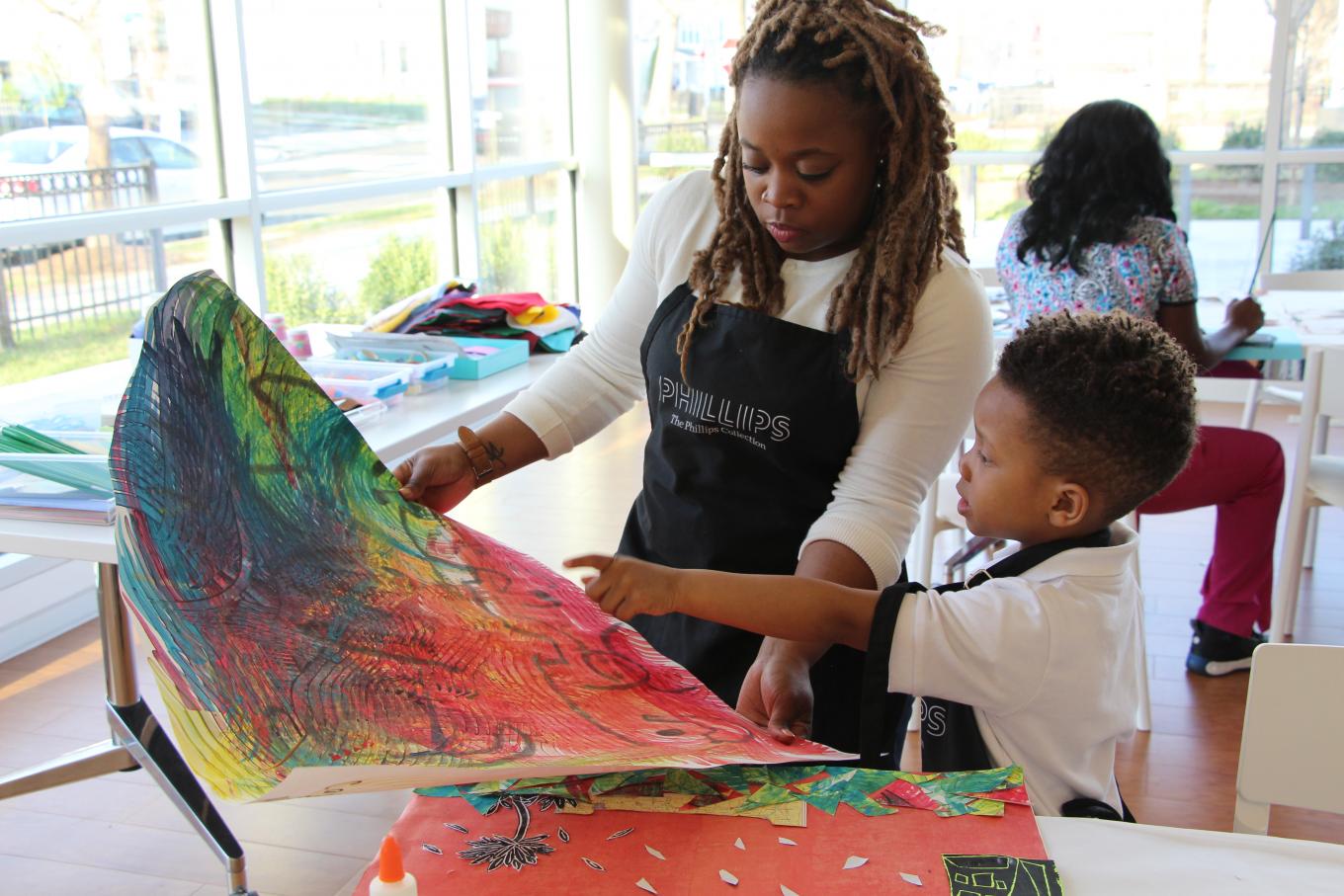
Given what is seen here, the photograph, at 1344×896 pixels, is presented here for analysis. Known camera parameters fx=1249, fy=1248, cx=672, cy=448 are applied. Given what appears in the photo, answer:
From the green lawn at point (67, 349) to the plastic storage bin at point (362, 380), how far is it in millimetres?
1173

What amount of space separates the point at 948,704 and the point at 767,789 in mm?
324

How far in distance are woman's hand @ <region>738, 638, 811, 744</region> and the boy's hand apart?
17 centimetres

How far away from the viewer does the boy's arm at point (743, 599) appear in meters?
1.07

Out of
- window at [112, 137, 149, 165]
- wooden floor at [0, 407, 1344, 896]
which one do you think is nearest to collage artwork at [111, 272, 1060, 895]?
wooden floor at [0, 407, 1344, 896]

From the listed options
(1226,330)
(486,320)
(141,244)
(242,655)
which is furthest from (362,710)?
(141,244)

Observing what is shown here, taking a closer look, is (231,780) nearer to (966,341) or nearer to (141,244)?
(966,341)

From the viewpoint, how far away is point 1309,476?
9.91ft

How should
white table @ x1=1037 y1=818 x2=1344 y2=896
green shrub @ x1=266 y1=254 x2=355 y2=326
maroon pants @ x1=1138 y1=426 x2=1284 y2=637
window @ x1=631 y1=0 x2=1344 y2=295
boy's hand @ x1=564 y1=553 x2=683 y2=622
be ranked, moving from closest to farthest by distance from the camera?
white table @ x1=1037 y1=818 x2=1344 y2=896 < boy's hand @ x1=564 y1=553 x2=683 y2=622 < maroon pants @ x1=1138 y1=426 x2=1284 y2=637 < green shrub @ x1=266 y1=254 x2=355 y2=326 < window @ x1=631 y1=0 x2=1344 y2=295

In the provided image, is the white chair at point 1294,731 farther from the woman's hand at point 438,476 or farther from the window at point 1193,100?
the window at point 1193,100

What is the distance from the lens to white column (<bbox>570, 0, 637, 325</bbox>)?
19.8 feet

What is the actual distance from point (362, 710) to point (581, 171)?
5.48m

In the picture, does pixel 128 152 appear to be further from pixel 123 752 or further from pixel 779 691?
pixel 779 691

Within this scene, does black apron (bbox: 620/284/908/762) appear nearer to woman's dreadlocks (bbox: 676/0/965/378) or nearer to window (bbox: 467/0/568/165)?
woman's dreadlocks (bbox: 676/0/965/378)

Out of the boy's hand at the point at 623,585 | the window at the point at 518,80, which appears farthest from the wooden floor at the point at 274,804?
the window at the point at 518,80
